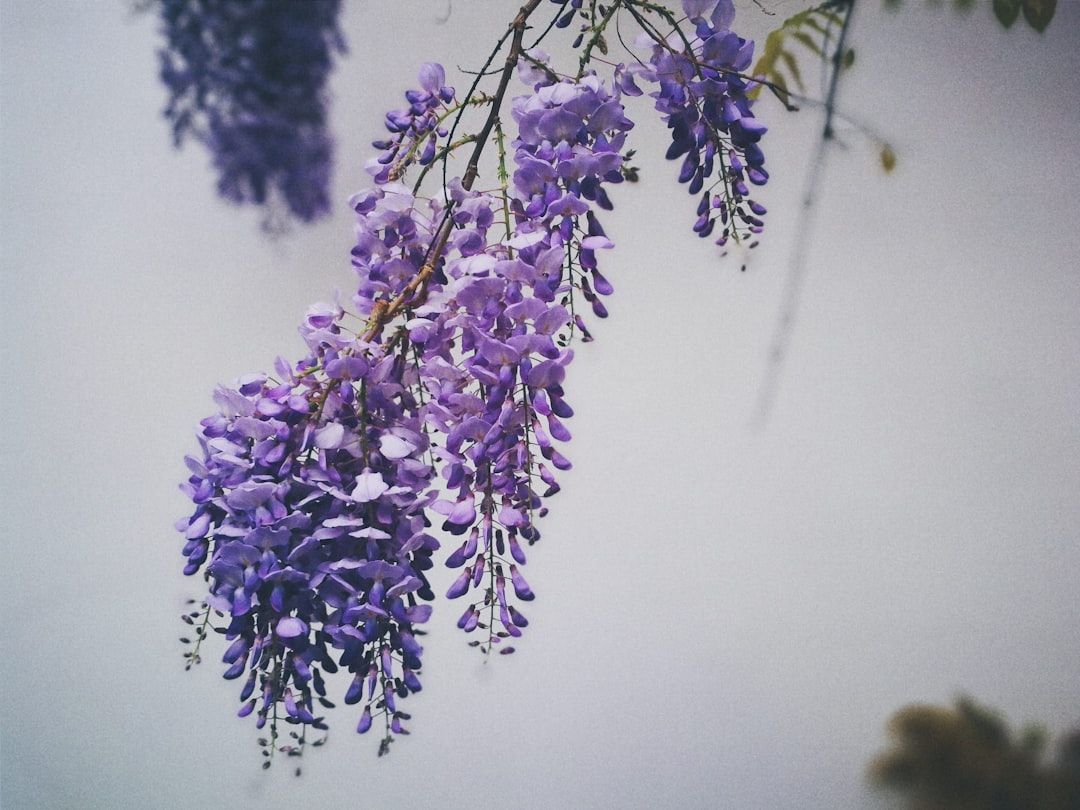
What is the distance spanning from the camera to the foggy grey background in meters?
1.00

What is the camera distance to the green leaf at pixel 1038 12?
82 centimetres

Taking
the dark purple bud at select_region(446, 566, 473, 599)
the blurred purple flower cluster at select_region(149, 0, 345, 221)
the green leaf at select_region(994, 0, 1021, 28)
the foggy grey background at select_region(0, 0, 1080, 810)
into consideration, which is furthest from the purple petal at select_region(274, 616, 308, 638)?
the green leaf at select_region(994, 0, 1021, 28)

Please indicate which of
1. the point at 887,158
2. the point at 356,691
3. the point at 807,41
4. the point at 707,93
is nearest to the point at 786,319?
the point at 887,158

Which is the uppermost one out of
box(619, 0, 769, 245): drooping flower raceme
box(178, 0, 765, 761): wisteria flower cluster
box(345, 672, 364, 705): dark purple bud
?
box(619, 0, 769, 245): drooping flower raceme

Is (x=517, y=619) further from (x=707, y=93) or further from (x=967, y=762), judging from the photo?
(x=967, y=762)

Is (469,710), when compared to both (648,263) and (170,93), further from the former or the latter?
(170,93)

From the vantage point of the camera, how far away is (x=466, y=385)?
0.63 metres

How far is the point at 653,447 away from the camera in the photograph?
1062 mm

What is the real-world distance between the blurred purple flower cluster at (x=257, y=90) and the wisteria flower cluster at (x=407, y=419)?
44 cm

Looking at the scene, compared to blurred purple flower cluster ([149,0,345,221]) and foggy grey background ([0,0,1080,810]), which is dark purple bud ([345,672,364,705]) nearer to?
foggy grey background ([0,0,1080,810])

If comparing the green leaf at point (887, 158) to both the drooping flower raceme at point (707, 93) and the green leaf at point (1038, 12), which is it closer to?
the green leaf at point (1038, 12)

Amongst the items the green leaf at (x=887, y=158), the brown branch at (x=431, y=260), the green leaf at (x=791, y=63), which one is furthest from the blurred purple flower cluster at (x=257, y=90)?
the green leaf at (x=887, y=158)

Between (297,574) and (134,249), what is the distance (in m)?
0.70

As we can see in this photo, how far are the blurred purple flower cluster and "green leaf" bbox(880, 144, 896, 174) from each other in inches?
31.2
